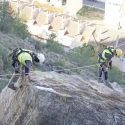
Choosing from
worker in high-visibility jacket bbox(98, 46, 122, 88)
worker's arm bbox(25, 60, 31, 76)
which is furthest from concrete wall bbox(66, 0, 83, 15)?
worker's arm bbox(25, 60, 31, 76)

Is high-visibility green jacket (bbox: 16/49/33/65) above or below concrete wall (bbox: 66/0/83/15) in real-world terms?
above

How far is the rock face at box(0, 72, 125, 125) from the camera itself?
8.15 metres

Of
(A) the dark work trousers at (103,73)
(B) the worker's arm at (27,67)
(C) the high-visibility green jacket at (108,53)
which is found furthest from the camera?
(A) the dark work trousers at (103,73)

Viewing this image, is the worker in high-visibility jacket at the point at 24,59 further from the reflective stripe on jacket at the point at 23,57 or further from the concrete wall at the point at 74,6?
the concrete wall at the point at 74,6

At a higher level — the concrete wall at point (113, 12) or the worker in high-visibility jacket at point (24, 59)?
the worker in high-visibility jacket at point (24, 59)

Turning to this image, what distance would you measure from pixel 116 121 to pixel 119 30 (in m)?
34.8

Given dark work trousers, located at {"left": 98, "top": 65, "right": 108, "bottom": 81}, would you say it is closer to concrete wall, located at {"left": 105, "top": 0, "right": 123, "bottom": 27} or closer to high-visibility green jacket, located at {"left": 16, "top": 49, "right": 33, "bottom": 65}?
high-visibility green jacket, located at {"left": 16, "top": 49, "right": 33, "bottom": 65}

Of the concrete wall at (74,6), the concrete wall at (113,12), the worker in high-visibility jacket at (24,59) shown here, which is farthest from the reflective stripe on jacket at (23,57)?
the concrete wall at (74,6)

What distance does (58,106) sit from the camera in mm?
8258

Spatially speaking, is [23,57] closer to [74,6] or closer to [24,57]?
[24,57]

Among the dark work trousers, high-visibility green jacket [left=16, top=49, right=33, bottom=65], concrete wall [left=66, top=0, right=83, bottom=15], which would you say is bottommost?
concrete wall [left=66, top=0, right=83, bottom=15]

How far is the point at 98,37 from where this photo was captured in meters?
39.1

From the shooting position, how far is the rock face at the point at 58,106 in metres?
8.15

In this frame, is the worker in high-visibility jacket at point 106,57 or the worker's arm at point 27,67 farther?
the worker in high-visibility jacket at point 106,57
